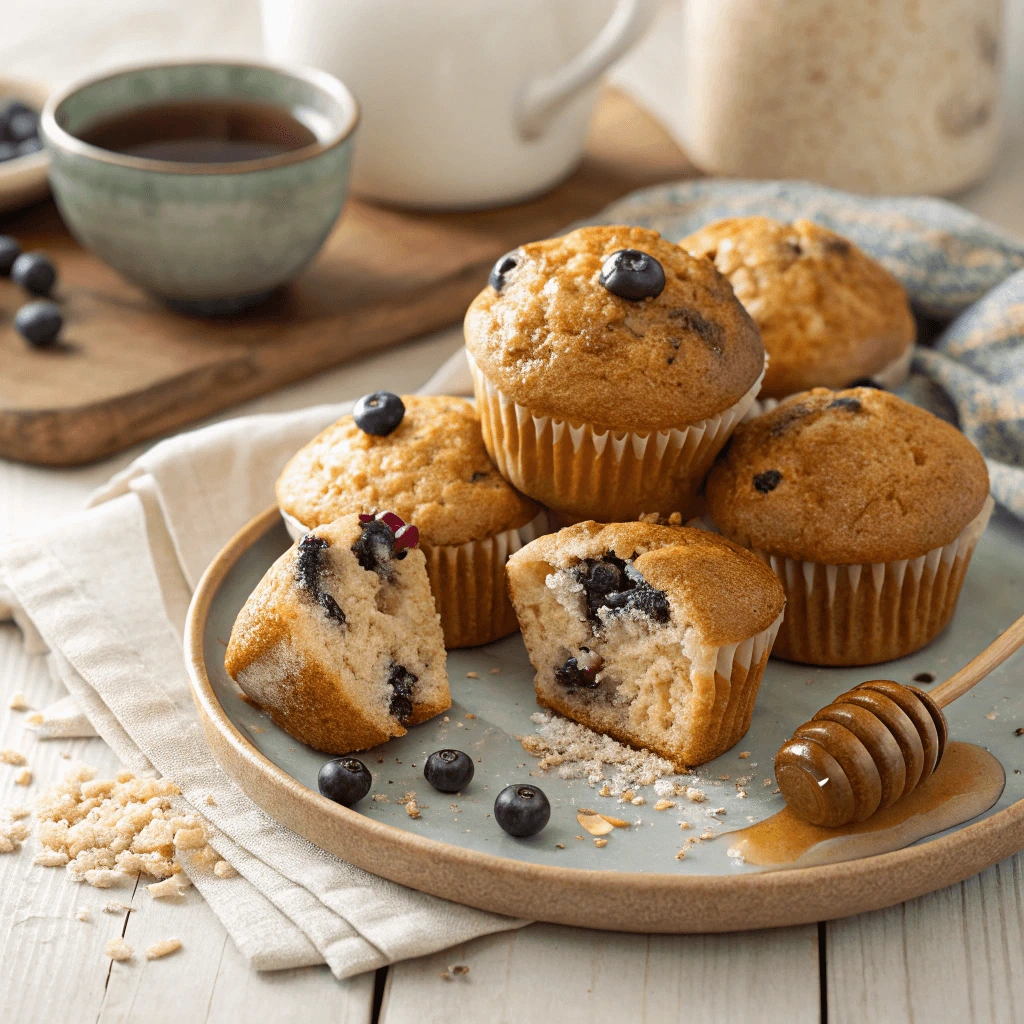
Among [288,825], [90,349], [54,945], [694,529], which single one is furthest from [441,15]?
[54,945]

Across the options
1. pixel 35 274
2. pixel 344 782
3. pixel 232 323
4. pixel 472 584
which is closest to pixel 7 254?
pixel 35 274

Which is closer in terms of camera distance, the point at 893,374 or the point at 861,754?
the point at 861,754

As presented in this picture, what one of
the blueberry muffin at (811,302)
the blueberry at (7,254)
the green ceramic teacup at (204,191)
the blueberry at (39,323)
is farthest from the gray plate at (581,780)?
the blueberry at (7,254)

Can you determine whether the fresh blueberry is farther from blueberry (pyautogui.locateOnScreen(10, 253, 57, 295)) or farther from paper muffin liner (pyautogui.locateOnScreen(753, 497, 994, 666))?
paper muffin liner (pyautogui.locateOnScreen(753, 497, 994, 666))

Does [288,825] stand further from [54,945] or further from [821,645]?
[821,645]

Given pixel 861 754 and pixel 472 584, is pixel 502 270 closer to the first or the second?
pixel 472 584
